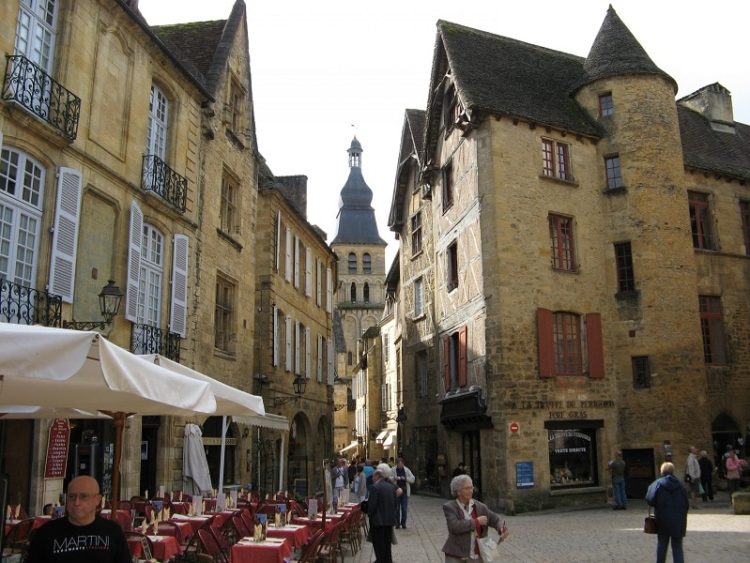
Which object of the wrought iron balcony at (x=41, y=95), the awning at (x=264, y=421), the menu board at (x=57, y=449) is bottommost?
the menu board at (x=57, y=449)

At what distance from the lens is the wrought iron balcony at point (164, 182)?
40.2 ft

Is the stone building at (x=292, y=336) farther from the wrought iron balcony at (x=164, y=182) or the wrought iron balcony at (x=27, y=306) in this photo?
the wrought iron balcony at (x=27, y=306)

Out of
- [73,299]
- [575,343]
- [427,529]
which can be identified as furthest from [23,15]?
[575,343]

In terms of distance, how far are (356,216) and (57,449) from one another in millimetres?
65815

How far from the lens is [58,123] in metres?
9.72

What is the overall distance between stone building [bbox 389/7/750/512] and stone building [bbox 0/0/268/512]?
6166 millimetres

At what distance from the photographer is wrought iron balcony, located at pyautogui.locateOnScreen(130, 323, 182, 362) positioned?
11625mm

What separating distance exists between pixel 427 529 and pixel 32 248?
341 inches

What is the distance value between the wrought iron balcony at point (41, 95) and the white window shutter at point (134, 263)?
190 cm

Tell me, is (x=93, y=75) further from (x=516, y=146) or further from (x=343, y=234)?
(x=343, y=234)

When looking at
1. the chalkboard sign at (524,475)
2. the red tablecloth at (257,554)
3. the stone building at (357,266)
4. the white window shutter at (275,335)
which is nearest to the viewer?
the red tablecloth at (257,554)

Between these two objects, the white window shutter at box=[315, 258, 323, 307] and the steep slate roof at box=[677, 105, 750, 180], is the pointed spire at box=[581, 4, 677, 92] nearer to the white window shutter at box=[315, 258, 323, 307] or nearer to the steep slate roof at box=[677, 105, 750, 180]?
the steep slate roof at box=[677, 105, 750, 180]

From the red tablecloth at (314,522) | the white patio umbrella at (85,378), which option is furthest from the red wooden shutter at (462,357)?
the white patio umbrella at (85,378)

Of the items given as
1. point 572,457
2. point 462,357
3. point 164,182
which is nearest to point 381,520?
point 164,182
